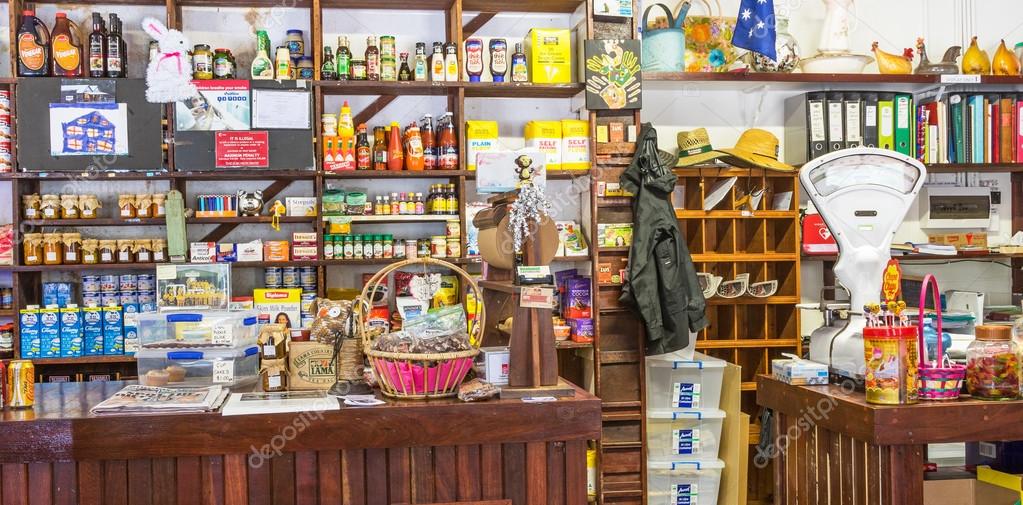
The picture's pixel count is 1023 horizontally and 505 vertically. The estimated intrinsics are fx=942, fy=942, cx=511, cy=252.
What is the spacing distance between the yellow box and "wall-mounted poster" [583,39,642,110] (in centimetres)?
18

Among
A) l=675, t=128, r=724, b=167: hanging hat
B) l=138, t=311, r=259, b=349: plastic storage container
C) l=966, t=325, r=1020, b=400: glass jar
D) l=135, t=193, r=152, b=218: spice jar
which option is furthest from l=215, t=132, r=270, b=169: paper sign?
l=966, t=325, r=1020, b=400: glass jar

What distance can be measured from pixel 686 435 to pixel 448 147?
1854 millimetres

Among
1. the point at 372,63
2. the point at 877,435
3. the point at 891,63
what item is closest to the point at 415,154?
the point at 372,63

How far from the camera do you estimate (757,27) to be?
4848 millimetres

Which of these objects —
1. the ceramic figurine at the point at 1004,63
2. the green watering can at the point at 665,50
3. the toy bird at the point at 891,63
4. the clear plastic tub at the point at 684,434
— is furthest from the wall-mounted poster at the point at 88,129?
the ceramic figurine at the point at 1004,63

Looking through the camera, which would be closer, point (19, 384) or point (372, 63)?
point (19, 384)

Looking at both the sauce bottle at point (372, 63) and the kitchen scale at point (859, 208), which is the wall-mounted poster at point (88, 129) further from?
the kitchen scale at point (859, 208)

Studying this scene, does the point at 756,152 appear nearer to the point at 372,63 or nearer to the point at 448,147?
the point at 448,147

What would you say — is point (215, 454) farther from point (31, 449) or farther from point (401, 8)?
point (401, 8)

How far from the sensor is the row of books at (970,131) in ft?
17.2

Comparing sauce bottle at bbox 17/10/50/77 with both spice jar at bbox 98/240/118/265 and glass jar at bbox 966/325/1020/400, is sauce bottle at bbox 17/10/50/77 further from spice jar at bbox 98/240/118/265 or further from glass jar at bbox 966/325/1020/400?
glass jar at bbox 966/325/1020/400

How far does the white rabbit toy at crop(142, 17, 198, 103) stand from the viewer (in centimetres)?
455

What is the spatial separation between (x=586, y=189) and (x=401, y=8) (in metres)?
1.45

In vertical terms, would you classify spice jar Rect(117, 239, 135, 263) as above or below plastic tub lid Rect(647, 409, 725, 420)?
above
